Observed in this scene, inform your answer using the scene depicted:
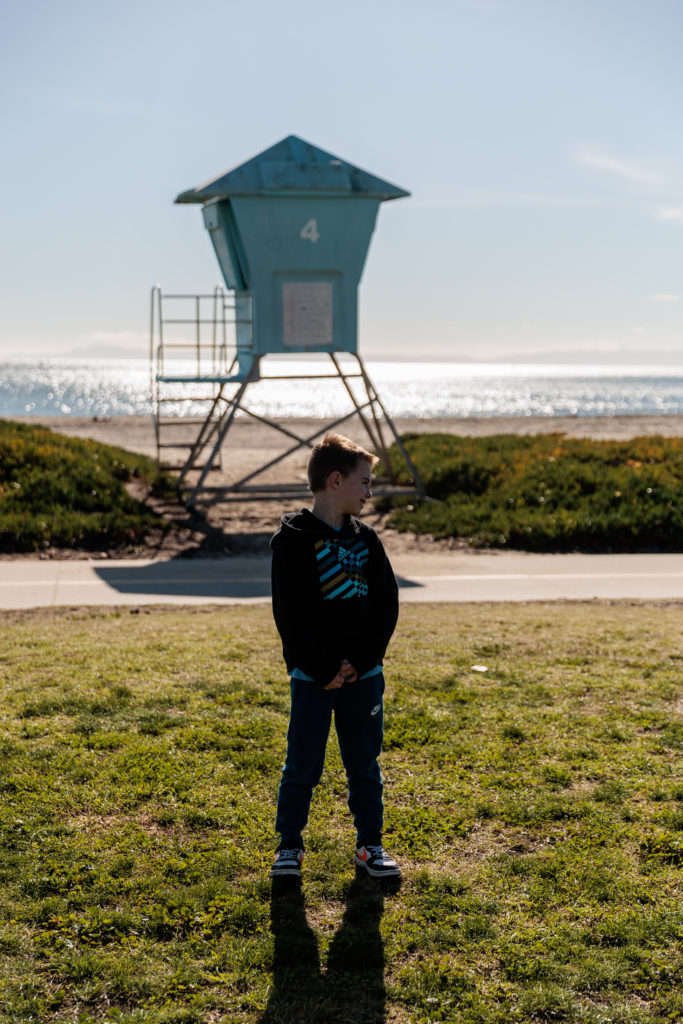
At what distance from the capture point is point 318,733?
3688mm

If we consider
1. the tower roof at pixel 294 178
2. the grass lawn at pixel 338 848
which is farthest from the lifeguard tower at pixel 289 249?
the grass lawn at pixel 338 848

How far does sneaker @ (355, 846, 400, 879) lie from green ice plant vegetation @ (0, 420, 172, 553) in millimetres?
7979

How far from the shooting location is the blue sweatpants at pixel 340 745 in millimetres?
3674

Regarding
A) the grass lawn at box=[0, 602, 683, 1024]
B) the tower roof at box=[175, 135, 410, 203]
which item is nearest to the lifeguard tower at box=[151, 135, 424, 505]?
the tower roof at box=[175, 135, 410, 203]

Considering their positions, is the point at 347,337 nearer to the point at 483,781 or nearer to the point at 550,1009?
the point at 483,781

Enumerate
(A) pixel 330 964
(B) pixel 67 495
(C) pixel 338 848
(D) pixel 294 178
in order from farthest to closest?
(D) pixel 294 178 < (B) pixel 67 495 < (C) pixel 338 848 < (A) pixel 330 964

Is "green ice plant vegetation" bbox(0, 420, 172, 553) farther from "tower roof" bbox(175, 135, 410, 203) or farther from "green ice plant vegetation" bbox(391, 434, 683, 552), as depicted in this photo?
"tower roof" bbox(175, 135, 410, 203)

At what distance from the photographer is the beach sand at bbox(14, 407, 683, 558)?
472 inches

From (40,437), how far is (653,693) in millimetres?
11447

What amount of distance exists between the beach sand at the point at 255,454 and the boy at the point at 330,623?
25.4 ft

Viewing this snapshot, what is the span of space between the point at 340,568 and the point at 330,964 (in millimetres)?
1348

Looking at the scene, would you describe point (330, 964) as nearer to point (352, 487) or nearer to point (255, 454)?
point (352, 487)

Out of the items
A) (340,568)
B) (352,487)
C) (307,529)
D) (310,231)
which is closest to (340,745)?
(340,568)

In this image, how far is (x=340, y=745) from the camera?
3.76m
